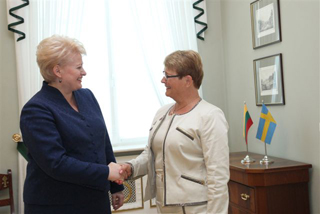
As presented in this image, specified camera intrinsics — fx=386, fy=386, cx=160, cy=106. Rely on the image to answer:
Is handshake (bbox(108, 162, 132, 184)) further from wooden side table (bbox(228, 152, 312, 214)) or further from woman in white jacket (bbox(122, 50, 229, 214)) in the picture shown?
wooden side table (bbox(228, 152, 312, 214))

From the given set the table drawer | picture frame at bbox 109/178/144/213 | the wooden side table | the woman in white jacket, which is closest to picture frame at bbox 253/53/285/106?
the wooden side table

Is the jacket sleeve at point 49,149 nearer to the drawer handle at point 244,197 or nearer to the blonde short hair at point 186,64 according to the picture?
the blonde short hair at point 186,64

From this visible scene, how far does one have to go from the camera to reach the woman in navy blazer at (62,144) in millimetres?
1833

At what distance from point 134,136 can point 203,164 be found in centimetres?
231

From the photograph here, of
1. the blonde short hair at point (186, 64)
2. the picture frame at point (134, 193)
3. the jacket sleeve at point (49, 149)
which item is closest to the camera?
the jacket sleeve at point (49, 149)

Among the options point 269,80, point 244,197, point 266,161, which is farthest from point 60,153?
point 269,80

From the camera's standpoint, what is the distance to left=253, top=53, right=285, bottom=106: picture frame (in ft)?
11.0

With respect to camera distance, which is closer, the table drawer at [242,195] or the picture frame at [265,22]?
the table drawer at [242,195]

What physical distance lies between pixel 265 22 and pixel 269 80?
1.77 feet

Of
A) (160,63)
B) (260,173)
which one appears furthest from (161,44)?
(260,173)

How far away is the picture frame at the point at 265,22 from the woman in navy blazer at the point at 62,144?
6.57ft

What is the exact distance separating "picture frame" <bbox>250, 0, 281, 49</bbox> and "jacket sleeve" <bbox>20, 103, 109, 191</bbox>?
2.24 meters

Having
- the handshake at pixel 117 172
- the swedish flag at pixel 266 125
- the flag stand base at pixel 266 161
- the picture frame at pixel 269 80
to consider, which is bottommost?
the flag stand base at pixel 266 161

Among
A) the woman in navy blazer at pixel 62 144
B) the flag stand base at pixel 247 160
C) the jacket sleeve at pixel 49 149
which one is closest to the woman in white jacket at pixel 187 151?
the woman in navy blazer at pixel 62 144
